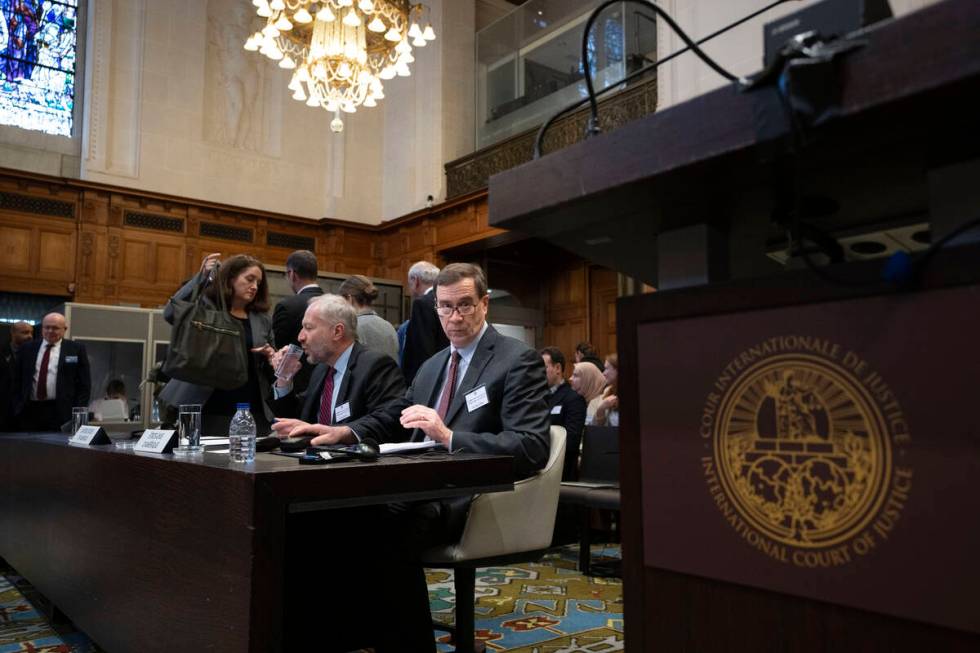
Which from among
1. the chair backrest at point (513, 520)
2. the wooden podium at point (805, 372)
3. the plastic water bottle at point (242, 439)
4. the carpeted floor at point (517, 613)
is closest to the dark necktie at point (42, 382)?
the carpeted floor at point (517, 613)

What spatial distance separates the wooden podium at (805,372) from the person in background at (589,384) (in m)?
4.75

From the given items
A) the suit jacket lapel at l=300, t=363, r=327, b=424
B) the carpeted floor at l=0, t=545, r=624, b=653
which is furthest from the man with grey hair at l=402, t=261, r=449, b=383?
the carpeted floor at l=0, t=545, r=624, b=653

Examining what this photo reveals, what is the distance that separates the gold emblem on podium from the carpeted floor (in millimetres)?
1810

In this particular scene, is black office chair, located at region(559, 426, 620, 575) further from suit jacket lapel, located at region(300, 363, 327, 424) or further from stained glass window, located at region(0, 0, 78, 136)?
stained glass window, located at region(0, 0, 78, 136)

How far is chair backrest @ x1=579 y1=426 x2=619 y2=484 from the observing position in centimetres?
→ 424


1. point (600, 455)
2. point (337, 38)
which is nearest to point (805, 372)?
point (600, 455)

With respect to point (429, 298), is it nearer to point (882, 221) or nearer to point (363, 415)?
point (363, 415)

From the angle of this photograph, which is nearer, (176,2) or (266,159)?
(176,2)

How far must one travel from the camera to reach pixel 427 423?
2.04 m

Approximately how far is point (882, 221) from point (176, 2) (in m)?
10.0

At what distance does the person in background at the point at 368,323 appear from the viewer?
3.56 metres

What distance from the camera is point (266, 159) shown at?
32.2ft

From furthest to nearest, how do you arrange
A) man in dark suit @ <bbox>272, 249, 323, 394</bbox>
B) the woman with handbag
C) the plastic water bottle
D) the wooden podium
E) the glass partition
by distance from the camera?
the glass partition
man in dark suit @ <bbox>272, 249, 323, 394</bbox>
the woman with handbag
the plastic water bottle
the wooden podium

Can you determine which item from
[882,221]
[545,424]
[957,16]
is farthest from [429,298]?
[957,16]
